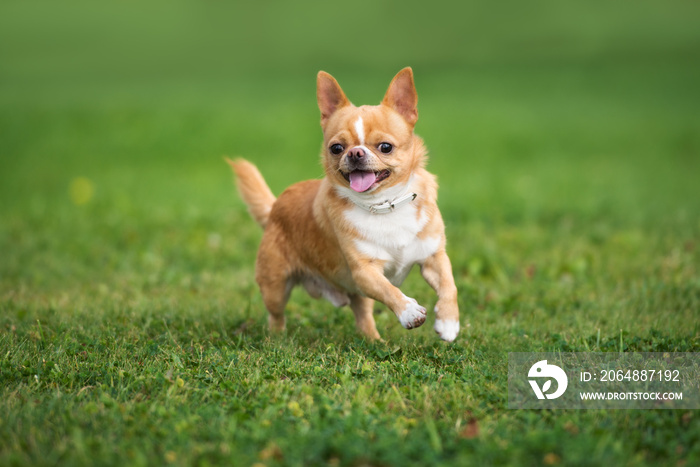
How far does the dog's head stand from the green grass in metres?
0.94

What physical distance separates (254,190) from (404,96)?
1.49m

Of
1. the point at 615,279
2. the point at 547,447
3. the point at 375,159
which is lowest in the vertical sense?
the point at 615,279

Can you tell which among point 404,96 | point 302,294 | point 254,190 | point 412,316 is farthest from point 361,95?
point 412,316

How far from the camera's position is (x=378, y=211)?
4.09 metres

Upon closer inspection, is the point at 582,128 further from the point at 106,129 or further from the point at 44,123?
the point at 44,123

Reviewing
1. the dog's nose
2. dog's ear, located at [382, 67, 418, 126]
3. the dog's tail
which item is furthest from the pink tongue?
the dog's tail

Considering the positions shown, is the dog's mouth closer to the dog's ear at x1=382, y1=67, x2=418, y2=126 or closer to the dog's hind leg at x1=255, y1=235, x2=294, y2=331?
the dog's ear at x1=382, y1=67, x2=418, y2=126

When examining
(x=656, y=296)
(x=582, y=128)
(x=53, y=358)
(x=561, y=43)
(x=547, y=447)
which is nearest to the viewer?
(x=547, y=447)

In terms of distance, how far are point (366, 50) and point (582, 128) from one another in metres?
8.53

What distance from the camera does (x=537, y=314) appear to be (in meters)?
4.89

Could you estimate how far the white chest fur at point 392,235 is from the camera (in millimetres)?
4062

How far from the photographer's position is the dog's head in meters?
3.94

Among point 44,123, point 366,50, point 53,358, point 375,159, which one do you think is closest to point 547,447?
point 375,159

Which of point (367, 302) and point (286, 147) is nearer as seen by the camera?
point (367, 302)
